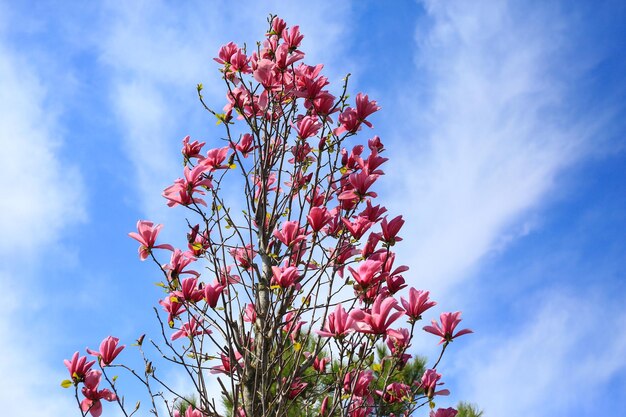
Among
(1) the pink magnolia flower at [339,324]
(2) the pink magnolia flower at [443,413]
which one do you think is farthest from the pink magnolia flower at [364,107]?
(2) the pink magnolia flower at [443,413]

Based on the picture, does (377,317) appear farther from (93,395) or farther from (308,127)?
(93,395)

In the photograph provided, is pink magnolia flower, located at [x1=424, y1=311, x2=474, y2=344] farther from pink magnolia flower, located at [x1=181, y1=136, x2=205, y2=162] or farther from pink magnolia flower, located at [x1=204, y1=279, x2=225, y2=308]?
pink magnolia flower, located at [x1=181, y1=136, x2=205, y2=162]

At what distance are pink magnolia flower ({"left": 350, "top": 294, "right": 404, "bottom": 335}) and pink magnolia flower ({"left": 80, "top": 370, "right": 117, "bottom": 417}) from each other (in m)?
1.32

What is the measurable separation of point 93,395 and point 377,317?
1466mm

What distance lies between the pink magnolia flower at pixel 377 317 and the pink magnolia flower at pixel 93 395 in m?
1.32

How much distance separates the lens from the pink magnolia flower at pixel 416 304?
2.65 m

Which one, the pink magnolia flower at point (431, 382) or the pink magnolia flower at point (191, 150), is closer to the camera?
the pink magnolia flower at point (431, 382)

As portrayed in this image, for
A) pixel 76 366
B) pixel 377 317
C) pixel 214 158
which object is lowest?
pixel 377 317

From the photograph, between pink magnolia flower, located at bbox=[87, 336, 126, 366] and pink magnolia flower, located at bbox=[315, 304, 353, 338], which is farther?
pink magnolia flower, located at bbox=[87, 336, 126, 366]

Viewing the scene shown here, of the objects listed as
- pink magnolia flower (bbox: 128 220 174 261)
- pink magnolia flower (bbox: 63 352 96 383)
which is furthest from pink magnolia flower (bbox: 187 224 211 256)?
pink magnolia flower (bbox: 63 352 96 383)

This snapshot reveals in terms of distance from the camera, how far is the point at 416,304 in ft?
8.71

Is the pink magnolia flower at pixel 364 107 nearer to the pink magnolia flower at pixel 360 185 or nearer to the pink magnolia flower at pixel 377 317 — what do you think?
the pink magnolia flower at pixel 360 185

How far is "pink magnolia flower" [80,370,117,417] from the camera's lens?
109 inches

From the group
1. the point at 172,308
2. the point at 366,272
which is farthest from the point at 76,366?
the point at 366,272
